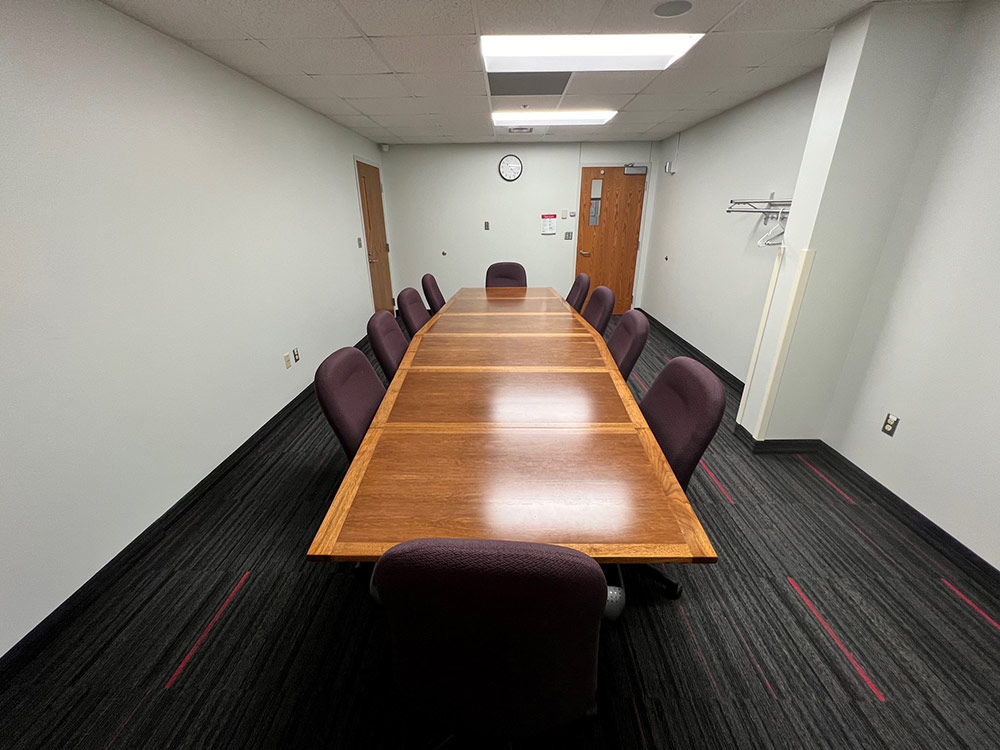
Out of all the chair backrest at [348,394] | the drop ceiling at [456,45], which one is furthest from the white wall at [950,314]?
the chair backrest at [348,394]

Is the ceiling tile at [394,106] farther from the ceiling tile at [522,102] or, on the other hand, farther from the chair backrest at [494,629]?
the chair backrest at [494,629]

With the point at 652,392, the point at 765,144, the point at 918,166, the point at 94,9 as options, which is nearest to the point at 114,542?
the point at 94,9

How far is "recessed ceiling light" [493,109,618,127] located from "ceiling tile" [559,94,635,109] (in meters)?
0.18

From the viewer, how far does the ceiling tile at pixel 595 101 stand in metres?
3.08

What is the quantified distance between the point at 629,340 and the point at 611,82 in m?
1.98

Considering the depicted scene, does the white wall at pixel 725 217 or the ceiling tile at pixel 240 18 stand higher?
the ceiling tile at pixel 240 18

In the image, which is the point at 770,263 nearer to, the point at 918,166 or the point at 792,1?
the point at 918,166

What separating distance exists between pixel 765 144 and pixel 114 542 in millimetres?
4728

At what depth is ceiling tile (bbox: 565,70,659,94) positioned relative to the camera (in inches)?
100

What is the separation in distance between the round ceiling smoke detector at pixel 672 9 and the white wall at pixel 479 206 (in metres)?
3.61

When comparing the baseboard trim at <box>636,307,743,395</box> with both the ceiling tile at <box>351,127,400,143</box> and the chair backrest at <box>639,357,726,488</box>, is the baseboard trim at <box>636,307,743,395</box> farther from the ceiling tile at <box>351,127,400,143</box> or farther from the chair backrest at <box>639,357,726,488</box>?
the ceiling tile at <box>351,127,400,143</box>

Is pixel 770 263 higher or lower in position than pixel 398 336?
higher

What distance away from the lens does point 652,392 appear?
5.27 ft

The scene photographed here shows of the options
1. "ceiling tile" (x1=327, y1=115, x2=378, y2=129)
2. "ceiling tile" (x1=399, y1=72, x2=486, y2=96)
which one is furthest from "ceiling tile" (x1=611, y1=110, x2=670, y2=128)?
"ceiling tile" (x1=327, y1=115, x2=378, y2=129)
